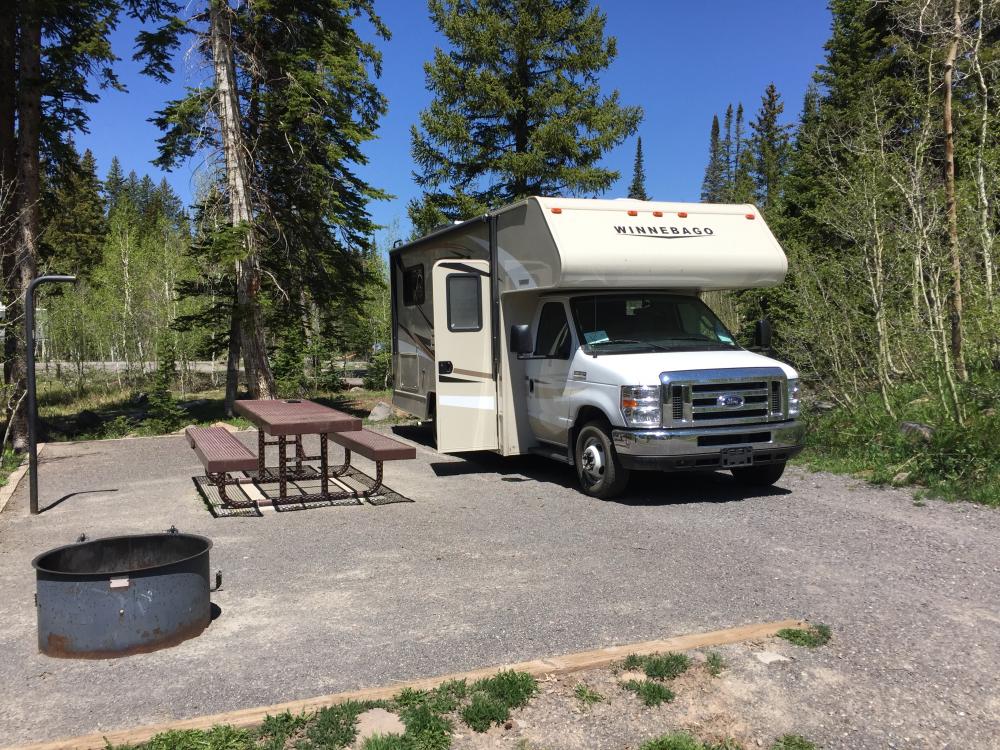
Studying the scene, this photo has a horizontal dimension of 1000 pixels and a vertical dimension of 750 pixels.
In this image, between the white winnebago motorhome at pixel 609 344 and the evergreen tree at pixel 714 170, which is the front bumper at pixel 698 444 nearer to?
the white winnebago motorhome at pixel 609 344

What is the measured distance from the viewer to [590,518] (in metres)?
7.64

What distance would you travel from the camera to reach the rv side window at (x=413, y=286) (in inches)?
466

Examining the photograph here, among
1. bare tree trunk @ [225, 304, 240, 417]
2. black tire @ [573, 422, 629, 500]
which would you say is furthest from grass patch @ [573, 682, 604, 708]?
bare tree trunk @ [225, 304, 240, 417]

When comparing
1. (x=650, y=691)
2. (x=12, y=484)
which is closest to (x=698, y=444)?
(x=650, y=691)

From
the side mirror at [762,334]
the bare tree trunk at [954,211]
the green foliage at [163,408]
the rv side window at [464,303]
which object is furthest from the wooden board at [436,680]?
the green foliage at [163,408]

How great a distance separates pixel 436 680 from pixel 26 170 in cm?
1291

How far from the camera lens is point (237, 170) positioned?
1570 cm

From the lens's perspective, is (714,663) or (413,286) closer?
(714,663)

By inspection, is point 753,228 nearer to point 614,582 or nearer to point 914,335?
point 914,335

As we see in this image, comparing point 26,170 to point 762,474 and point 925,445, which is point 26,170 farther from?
point 925,445

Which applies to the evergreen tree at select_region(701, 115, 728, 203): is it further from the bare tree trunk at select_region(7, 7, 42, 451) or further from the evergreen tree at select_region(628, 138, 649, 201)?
the bare tree trunk at select_region(7, 7, 42, 451)

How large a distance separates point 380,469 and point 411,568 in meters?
2.71

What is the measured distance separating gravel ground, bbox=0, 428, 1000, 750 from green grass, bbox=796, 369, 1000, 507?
0.45 metres

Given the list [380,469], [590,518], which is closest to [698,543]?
[590,518]
